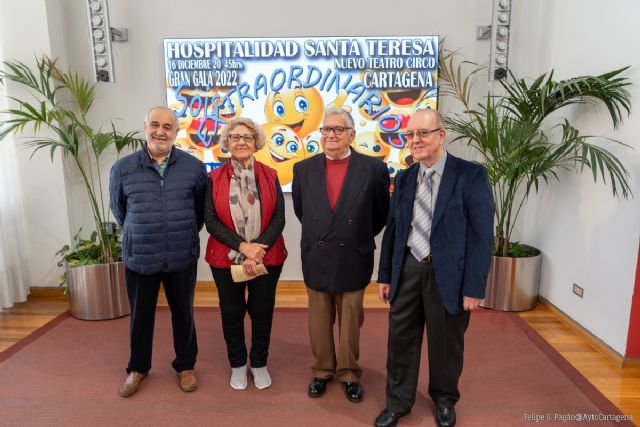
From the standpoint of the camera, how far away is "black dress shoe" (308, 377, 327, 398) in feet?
8.09

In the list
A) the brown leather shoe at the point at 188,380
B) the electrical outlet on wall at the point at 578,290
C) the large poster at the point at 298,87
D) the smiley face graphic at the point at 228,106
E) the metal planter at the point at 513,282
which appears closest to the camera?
the brown leather shoe at the point at 188,380

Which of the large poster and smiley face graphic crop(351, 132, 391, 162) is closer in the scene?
the large poster

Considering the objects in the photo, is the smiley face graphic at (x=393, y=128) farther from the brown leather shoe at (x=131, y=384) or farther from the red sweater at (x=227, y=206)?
the brown leather shoe at (x=131, y=384)

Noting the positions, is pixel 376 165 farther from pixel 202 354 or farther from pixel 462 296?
pixel 202 354

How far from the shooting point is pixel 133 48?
13.1ft

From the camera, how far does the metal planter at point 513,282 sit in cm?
361

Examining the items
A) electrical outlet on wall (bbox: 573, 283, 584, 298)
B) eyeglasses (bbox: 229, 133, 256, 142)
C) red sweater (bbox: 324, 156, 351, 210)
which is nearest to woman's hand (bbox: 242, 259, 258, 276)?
red sweater (bbox: 324, 156, 351, 210)

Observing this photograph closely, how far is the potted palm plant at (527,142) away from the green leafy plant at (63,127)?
2703 millimetres

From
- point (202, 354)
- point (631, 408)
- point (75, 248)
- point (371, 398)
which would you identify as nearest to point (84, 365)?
point (202, 354)

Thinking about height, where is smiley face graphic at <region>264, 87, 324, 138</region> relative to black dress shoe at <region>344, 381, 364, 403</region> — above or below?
above

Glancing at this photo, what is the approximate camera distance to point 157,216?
2307 mm

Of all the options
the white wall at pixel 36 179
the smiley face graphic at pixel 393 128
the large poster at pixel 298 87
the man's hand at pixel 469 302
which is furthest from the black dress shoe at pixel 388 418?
the white wall at pixel 36 179

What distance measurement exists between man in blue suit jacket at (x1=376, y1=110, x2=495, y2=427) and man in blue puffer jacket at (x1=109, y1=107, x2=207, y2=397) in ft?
3.41

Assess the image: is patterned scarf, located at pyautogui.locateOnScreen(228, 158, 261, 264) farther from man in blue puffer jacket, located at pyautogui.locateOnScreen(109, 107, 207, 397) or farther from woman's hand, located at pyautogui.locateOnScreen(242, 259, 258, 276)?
man in blue puffer jacket, located at pyautogui.locateOnScreen(109, 107, 207, 397)
